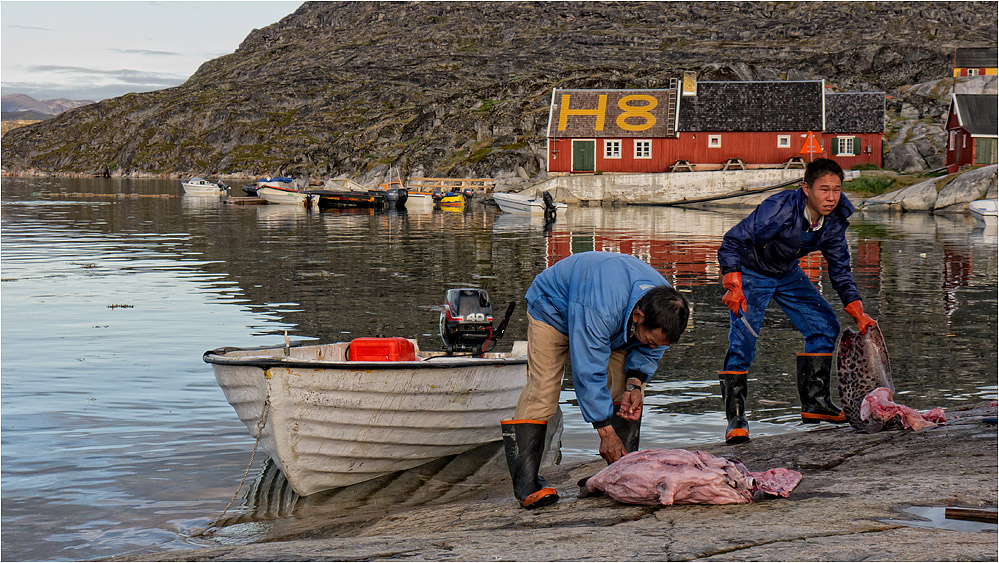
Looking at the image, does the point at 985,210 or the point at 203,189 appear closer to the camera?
the point at 985,210

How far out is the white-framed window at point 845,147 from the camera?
7288cm

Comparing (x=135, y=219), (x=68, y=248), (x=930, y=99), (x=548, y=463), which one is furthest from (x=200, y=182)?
(x=548, y=463)

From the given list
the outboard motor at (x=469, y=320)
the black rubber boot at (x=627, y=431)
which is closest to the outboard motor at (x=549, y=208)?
the outboard motor at (x=469, y=320)

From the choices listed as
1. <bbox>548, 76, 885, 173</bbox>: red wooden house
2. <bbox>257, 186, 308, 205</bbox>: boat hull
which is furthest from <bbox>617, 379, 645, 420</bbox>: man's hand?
<bbox>548, 76, 885, 173</bbox>: red wooden house

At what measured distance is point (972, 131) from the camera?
211 feet

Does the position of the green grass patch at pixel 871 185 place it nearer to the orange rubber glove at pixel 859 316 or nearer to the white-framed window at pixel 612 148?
the white-framed window at pixel 612 148

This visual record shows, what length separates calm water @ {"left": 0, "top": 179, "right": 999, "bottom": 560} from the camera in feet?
28.7

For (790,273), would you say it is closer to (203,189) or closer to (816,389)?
(816,389)

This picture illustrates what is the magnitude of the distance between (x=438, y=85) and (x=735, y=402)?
168630 millimetres

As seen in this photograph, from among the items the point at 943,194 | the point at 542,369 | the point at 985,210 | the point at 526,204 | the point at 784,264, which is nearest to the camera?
the point at 542,369

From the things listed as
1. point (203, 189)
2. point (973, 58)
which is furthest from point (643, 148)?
point (973, 58)

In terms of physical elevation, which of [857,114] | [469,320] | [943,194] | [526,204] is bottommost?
[469,320]

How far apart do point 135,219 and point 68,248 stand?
771 inches

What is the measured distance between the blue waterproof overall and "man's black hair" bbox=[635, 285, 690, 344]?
230 centimetres
